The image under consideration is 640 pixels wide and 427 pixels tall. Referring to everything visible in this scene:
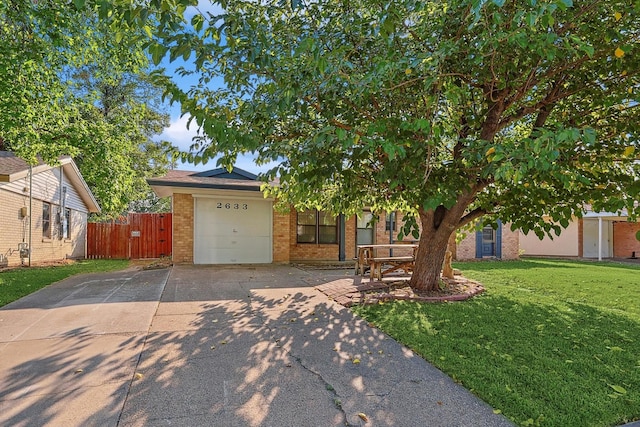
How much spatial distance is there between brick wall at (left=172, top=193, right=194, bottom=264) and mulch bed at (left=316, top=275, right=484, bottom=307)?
18.4 ft

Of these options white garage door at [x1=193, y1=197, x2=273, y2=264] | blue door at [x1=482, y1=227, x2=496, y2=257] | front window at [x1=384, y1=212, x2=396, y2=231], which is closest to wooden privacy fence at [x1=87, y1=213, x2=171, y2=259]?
white garage door at [x1=193, y1=197, x2=273, y2=264]

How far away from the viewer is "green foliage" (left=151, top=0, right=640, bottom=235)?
3.83 metres

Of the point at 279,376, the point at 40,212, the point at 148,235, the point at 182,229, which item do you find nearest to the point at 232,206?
the point at 182,229

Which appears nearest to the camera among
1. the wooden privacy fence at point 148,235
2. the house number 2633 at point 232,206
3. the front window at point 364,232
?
the house number 2633 at point 232,206

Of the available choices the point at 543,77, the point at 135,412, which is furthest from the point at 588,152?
the point at 135,412

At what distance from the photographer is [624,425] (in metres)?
2.72

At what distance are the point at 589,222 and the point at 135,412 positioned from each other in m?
25.4

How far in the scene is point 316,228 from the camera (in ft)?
47.0

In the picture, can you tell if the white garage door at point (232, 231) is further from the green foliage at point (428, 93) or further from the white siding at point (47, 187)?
the green foliage at point (428, 93)

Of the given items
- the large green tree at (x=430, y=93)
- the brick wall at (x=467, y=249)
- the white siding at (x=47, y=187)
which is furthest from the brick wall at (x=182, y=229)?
the brick wall at (x=467, y=249)

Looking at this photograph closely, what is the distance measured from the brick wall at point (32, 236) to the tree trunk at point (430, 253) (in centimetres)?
1182

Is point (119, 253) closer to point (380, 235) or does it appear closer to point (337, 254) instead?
point (337, 254)

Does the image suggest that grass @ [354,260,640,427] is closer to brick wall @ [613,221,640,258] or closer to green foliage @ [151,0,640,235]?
green foliage @ [151,0,640,235]

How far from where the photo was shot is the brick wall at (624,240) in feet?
71.0
